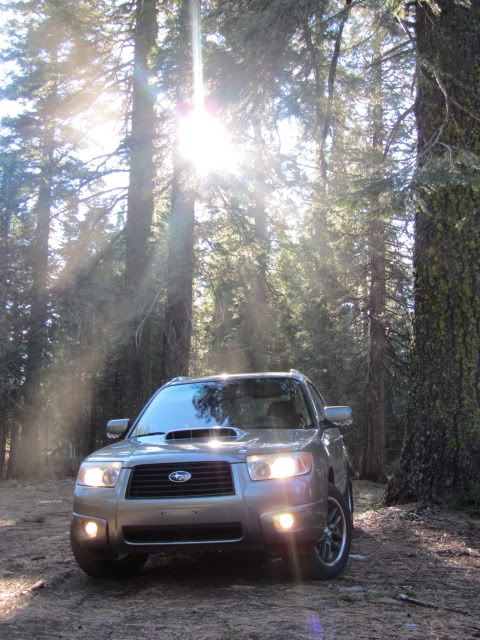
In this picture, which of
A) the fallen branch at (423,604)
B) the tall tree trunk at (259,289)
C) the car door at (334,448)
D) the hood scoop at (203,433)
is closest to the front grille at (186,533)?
the hood scoop at (203,433)

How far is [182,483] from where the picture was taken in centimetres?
503

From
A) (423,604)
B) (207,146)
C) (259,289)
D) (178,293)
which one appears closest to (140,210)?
(178,293)

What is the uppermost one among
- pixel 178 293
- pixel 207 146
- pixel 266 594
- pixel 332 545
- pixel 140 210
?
pixel 140 210

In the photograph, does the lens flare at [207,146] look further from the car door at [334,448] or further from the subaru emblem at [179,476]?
the subaru emblem at [179,476]

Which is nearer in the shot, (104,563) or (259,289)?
(104,563)

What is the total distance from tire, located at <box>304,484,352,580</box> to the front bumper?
29 cm

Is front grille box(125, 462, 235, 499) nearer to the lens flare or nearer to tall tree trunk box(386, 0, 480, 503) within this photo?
tall tree trunk box(386, 0, 480, 503)

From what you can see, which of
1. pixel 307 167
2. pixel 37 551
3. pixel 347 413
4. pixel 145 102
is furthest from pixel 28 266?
pixel 347 413

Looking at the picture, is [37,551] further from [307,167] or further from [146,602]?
[307,167]

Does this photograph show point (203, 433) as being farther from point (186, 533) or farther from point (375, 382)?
point (375, 382)

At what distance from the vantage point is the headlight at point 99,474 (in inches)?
207

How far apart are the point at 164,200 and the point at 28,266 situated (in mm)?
7132

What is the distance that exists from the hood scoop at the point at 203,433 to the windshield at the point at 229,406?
264 millimetres

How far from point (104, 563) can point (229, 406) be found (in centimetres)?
193
